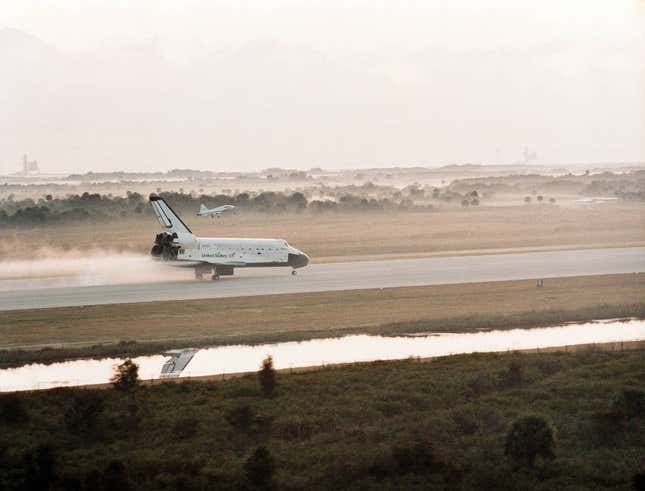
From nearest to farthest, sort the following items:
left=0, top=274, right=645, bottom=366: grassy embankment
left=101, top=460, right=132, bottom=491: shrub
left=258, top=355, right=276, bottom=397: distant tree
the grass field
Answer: left=101, top=460, right=132, bottom=491: shrub, left=258, top=355, right=276, bottom=397: distant tree, left=0, top=274, right=645, bottom=366: grassy embankment, the grass field

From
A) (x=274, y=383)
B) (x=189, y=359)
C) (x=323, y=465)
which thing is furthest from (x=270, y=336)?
(x=323, y=465)

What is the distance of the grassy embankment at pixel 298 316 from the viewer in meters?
57.0

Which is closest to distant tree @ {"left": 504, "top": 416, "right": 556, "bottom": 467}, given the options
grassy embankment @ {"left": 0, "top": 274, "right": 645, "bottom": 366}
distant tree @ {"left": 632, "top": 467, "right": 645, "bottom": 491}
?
distant tree @ {"left": 632, "top": 467, "right": 645, "bottom": 491}

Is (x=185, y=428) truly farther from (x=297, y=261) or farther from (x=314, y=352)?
(x=297, y=261)

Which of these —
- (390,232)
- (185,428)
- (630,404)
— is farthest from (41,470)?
(390,232)

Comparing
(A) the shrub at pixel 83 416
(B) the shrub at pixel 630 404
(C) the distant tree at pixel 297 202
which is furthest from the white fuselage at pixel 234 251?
(C) the distant tree at pixel 297 202

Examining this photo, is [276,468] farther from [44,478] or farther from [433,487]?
[44,478]

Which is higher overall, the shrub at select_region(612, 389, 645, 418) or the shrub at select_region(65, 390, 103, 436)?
the shrub at select_region(612, 389, 645, 418)

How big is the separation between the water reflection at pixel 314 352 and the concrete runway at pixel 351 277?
17.1m

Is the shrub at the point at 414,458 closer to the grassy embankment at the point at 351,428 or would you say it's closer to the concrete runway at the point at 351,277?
the grassy embankment at the point at 351,428

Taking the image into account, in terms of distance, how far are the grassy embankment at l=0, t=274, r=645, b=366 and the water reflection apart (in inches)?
63.8

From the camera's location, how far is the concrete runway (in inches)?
2872

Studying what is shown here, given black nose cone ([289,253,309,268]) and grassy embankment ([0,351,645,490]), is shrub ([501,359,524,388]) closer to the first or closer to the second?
grassy embankment ([0,351,645,490])

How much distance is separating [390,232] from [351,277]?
47.4 meters
